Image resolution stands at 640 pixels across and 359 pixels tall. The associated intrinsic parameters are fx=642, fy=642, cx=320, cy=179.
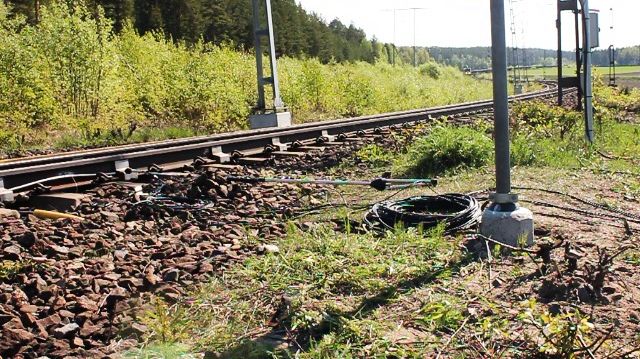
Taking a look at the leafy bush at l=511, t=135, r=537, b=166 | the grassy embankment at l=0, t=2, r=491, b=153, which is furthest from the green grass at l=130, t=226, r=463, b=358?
the grassy embankment at l=0, t=2, r=491, b=153

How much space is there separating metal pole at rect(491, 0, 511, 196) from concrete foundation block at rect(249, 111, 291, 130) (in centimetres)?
1190

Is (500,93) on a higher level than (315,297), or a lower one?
higher

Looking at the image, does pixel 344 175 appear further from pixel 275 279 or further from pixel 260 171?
pixel 275 279

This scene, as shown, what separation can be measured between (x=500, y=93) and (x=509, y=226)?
2.98 ft

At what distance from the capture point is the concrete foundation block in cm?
1627

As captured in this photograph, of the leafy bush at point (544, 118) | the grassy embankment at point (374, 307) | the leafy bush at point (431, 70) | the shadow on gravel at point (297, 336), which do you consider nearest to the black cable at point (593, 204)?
the grassy embankment at point (374, 307)

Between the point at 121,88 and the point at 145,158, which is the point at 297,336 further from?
the point at 121,88

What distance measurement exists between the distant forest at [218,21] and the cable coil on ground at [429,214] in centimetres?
3234

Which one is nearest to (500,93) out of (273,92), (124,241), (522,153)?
(124,241)

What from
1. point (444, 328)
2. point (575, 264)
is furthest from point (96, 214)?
point (575, 264)

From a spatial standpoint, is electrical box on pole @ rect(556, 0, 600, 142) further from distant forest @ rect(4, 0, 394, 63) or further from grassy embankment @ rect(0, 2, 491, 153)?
distant forest @ rect(4, 0, 394, 63)

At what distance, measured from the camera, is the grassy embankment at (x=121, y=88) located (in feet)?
48.5

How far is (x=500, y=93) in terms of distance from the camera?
4.38 metres

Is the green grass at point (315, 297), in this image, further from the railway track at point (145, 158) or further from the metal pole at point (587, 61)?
the metal pole at point (587, 61)
